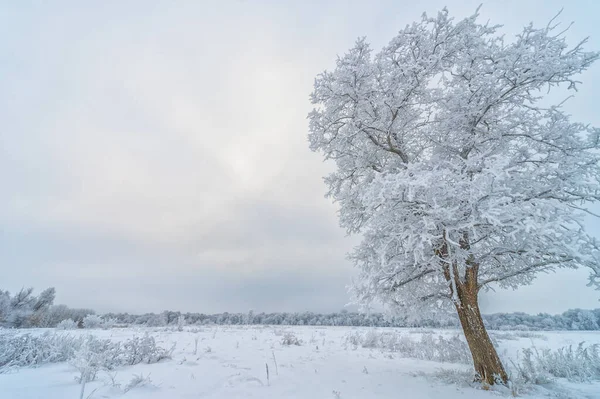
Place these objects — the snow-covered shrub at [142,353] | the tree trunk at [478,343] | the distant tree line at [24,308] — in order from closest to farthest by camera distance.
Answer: the tree trunk at [478,343], the snow-covered shrub at [142,353], the distant tree line at [24,308]

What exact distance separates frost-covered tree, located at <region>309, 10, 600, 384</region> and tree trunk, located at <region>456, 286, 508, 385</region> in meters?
0.03

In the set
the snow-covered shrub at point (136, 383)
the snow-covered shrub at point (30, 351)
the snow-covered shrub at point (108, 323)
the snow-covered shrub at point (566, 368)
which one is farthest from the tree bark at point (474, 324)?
the snow-covered shrub at point (108, 323)

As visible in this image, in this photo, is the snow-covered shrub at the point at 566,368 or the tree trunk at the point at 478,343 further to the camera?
the snow-covered shrub at the point at 566,368

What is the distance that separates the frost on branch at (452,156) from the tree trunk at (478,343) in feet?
1.43

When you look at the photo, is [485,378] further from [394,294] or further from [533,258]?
[533,258]

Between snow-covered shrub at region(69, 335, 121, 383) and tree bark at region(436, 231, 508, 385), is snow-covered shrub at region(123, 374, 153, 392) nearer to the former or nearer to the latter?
snow-covered shrub at region(69, 335, 121, 383)

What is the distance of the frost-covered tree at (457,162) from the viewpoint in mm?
4453

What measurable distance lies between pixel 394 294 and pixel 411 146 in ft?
15.3

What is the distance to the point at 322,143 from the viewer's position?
26.2 ft

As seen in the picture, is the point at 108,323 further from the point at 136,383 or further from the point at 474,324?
the point at 474,324

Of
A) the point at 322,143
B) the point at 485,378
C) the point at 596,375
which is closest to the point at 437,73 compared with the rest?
the point at 322,143

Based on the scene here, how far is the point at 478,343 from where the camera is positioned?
558 cm

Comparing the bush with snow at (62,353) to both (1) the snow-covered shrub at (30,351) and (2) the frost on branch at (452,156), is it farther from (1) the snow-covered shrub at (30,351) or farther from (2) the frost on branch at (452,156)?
(2) the frost on branch at (452,156)

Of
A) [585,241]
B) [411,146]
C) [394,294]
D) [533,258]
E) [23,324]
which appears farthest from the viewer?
[23,324]
